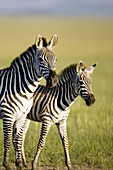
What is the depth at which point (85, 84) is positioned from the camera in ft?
24.5

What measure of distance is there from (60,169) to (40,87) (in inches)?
78.5

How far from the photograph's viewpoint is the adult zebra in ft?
24.6

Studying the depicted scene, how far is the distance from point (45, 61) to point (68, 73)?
1.14 metres

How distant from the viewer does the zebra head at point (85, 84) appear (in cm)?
737

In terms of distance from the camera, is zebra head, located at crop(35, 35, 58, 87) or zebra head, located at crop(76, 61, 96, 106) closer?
zebra head, located at crop(35, 35, 58, 87)

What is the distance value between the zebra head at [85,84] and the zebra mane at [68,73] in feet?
0.70

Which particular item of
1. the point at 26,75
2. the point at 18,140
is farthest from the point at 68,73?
the point at 18,140

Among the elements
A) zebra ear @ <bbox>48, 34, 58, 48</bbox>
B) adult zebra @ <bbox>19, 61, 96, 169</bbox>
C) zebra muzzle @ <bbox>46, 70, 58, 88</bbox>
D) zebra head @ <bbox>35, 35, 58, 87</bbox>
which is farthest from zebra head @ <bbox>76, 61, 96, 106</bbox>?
zebra muzzle @ <bbox>46, 70, 58, 88</bbox>

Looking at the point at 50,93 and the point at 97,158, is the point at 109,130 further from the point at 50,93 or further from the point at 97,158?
the point at 50,93

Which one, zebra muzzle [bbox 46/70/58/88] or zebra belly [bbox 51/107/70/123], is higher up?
zebra muzzle [bbox 46/70/58/88]

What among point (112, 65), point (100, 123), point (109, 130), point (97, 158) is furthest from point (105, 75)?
point (97, 158)

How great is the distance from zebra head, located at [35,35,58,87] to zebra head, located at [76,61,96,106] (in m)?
0.86

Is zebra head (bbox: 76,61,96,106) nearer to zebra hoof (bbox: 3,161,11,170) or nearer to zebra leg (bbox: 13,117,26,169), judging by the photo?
zebra leg (bbox: 13,117,26,169)

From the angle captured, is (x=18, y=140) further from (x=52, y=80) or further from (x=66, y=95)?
(x=52, y=80)
